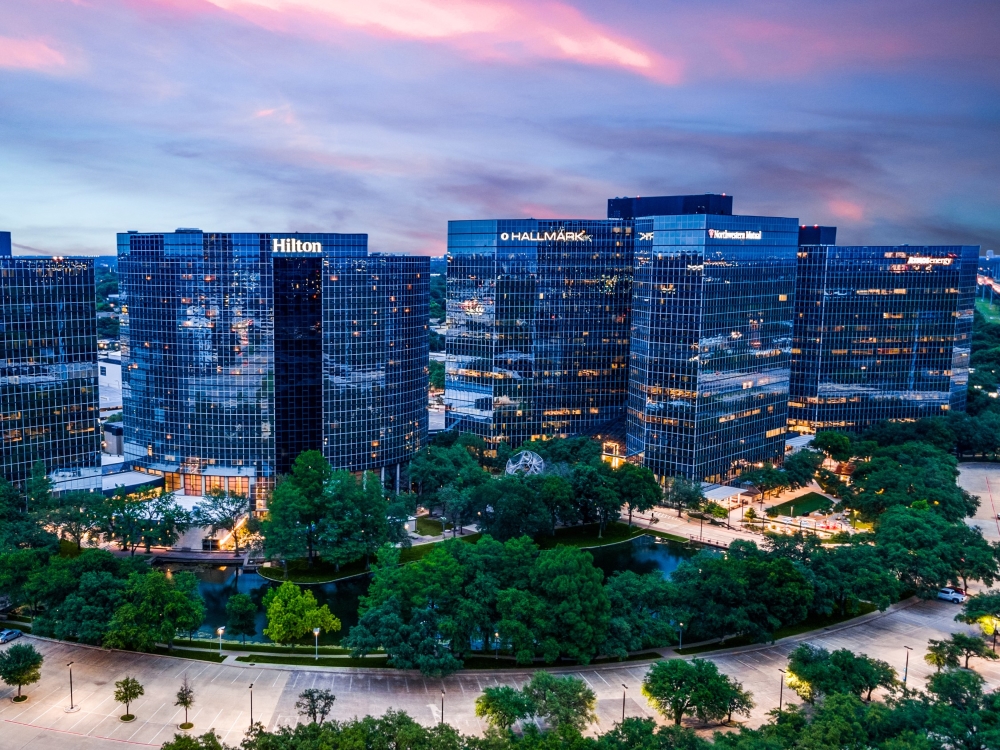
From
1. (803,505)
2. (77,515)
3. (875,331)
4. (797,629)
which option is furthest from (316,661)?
(875,331)

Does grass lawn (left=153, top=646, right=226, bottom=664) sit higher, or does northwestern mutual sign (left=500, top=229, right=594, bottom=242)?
northwestern mutual sign (left=500, top=229, right=594, bottom=242)

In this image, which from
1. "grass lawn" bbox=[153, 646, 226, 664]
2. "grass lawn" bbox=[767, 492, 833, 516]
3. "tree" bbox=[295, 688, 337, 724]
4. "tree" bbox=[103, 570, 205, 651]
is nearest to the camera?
"tree" bbox=[295, 688, 337, 724]

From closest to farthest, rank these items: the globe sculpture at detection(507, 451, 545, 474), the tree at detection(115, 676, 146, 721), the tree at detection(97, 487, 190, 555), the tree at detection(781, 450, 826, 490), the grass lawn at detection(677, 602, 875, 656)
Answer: the tree at detection(115, 676, 146, 721) < the grass lawn at detection(677, 602, 875, 656) < the tree at detection(97, 487, 190, 555) < the globe sculpture at detection(507, 451, 545, 474) < the tree at detection(781, 450, 826, 490)

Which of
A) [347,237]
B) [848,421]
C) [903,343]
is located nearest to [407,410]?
[347,237]

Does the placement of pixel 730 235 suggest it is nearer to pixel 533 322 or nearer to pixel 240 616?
pixel 533 322

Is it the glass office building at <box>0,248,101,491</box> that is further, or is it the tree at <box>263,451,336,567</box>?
the glass office building at <box>0,248,101,491</box>

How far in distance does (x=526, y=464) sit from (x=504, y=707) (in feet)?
250

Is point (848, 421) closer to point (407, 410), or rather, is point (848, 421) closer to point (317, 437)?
point (407, 410)

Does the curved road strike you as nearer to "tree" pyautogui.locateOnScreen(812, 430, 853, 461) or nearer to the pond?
the pond

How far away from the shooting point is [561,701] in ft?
234

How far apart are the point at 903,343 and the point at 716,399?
2481 inches

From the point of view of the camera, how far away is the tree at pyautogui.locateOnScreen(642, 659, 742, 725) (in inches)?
2913

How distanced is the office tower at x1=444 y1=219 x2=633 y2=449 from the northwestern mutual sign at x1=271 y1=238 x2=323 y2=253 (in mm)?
35102

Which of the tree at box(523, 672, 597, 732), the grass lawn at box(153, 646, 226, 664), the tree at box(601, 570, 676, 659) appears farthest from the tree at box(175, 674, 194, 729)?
the tree at box(601, 570, 676, 659)
